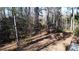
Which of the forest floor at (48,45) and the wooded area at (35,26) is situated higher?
the wooded area at (35,26)

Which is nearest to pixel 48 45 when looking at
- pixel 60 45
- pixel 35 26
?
pixel 60 45

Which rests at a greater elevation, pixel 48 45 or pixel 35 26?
pixel 35 26

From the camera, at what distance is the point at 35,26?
2293 millimetres

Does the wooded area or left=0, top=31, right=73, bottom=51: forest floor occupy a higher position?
the wooded area

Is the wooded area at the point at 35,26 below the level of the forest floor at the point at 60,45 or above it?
above

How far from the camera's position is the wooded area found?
2.28 meters

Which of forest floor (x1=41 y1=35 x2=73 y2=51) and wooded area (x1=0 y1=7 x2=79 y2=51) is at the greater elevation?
wooded area (x1=0 y1=7 x2=79 y2=51)

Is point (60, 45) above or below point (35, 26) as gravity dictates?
below

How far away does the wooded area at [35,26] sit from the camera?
228cm

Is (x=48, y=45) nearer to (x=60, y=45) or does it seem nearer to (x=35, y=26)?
(x=60, y=45)
